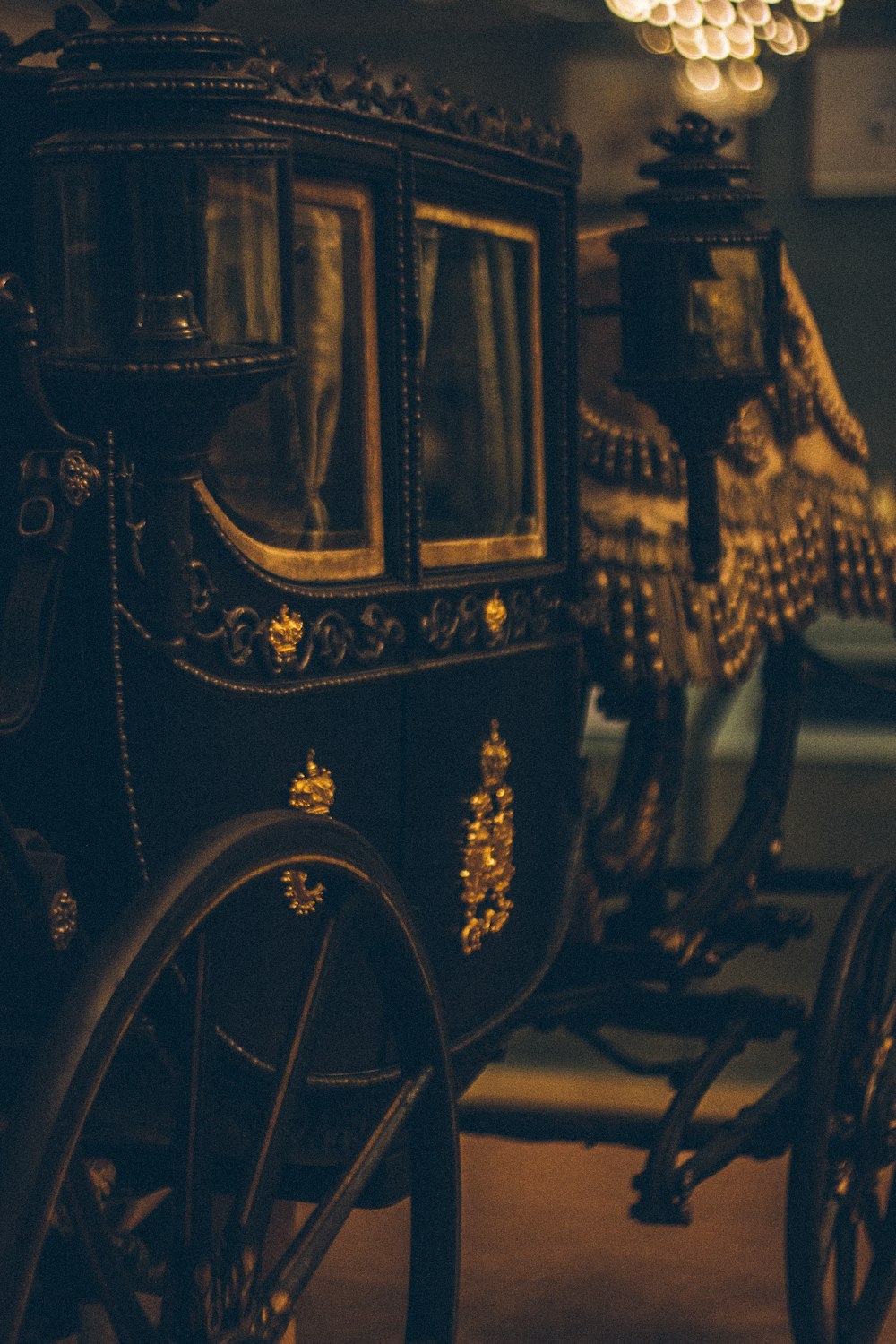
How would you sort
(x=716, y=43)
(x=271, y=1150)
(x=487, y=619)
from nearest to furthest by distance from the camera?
1. (x=271, y=1150)
2. (x=487, y=619)
3. (x=716, y=43)

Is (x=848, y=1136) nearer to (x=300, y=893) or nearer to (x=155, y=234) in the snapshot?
(x=300, y=893)

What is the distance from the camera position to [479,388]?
2164mm

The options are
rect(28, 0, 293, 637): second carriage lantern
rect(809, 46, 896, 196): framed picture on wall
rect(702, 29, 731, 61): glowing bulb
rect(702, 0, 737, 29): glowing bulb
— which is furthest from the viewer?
rect(809, 46, 896, 196): framed picture on wall

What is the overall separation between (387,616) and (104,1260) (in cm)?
72

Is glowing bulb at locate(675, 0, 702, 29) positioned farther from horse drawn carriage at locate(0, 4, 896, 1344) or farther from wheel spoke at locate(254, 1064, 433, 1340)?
wheel spoke at locate(254, 1064, 433, 1340)

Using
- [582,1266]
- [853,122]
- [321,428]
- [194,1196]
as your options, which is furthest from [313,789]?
[853,122]

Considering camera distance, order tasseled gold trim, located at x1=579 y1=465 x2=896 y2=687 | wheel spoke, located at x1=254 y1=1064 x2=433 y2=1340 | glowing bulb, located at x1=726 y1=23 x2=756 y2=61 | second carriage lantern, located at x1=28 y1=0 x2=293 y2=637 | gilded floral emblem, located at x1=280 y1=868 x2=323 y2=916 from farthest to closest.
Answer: glowing bulb, located at x1=726 y1=23 x2=756 y2=61 → tasseled gold trim, located at x1=579 y1=465 x2=896 y2=687 → gilded floral emblem, located at x1=280 y1=868 x2=323 y2=916 → wheel spoke, located at x1=254 y1=1064 x2=433 y2=1340 → second carriage lantern, located at x1=28 y1=0 x2=293 y2=637

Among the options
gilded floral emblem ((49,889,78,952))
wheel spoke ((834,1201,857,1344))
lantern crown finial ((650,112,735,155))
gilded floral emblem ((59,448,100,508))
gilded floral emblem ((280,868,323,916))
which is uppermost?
lantern crown finial ((650,112,735,155))

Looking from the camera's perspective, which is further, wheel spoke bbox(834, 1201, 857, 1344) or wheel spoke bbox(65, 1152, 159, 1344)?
wheel spoke bbox(834, 1201, 857, 1344)

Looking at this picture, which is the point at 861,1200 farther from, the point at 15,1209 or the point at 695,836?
the point at 695,836

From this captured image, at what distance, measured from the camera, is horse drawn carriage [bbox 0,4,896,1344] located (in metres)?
1.40

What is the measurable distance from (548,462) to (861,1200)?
99 cm

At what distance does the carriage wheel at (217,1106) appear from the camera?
3.94ft

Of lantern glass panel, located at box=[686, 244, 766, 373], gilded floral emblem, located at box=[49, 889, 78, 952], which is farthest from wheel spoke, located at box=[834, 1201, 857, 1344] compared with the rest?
gilded floral emblem, located at box=[49, 889, 78, 952]
